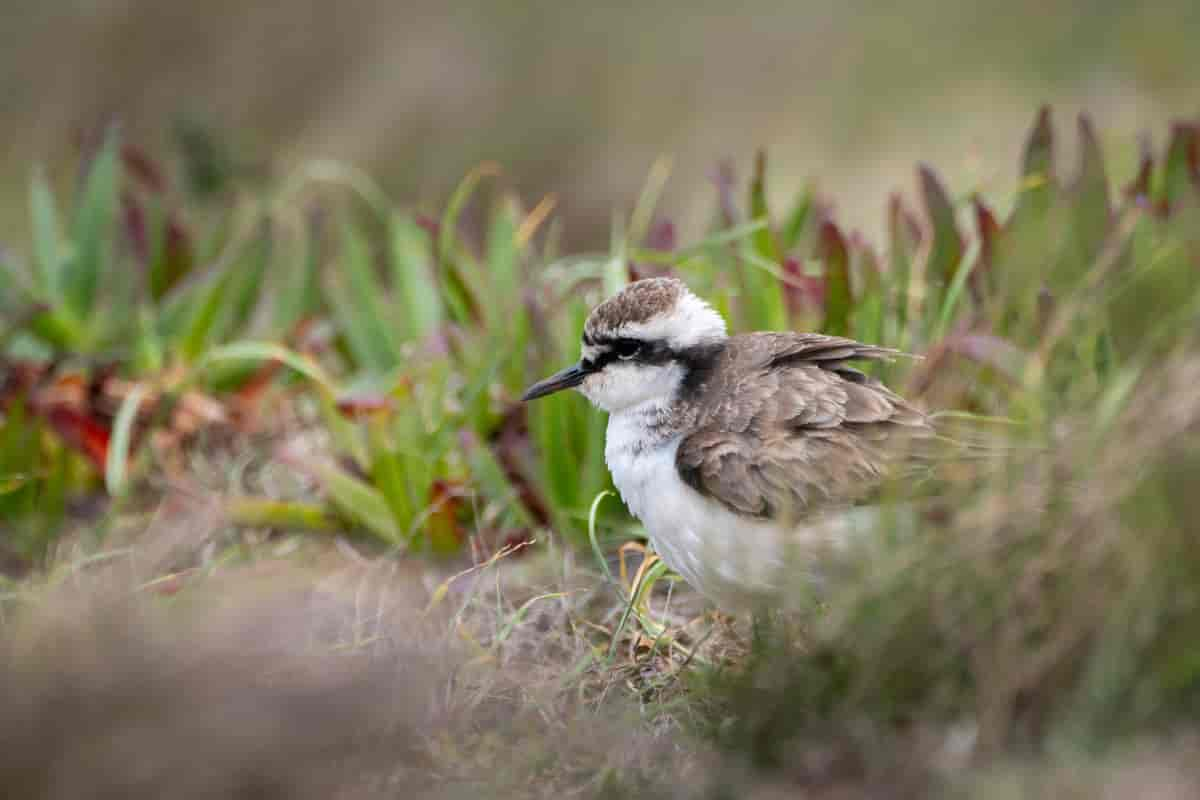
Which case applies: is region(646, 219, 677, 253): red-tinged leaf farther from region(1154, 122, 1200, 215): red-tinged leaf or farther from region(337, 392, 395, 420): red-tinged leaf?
region(1154, 122, 1200, 215): red-tinged leaf

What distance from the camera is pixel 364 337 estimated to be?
632 cm

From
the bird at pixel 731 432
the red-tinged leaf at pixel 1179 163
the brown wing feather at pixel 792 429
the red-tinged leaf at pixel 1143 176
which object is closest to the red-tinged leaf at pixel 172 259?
the bird at pixel 731 432

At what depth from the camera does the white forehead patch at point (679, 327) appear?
430cm

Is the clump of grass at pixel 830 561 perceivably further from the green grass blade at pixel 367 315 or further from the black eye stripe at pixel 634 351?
the black eye stripe at pixel 634 351

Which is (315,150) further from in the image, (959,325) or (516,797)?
(516,797)

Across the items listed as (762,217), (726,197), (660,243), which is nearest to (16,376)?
(660,243)

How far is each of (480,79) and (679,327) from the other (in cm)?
609

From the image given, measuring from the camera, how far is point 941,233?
542cm

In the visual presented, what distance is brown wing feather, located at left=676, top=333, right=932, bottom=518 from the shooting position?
3898 mm

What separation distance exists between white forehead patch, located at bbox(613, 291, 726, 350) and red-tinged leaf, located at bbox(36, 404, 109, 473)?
107 inches

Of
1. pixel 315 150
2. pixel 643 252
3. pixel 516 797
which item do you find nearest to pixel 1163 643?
pixel 516 797

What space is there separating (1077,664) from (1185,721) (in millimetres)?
230

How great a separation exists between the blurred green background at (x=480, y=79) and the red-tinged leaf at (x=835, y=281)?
4018 millimetres

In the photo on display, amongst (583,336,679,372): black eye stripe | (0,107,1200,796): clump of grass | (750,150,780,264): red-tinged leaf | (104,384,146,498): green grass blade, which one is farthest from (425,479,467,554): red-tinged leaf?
(750,150,780,264): red-tinged leaf
